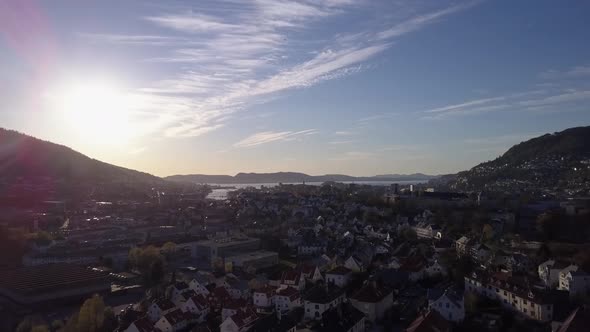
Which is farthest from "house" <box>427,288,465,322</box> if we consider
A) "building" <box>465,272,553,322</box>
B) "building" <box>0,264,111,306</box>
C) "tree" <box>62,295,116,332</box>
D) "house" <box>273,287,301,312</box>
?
"building" <box>0,264,111,306</box>

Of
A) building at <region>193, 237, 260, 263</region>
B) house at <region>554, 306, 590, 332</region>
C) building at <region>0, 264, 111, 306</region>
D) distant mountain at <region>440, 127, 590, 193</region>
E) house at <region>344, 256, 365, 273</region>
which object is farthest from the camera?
distant mountain at <region>440, 127, 590, 193</region>

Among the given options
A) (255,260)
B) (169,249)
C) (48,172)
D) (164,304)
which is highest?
(48,172)

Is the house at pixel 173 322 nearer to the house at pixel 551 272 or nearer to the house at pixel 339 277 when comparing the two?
the house at pixel 339 277

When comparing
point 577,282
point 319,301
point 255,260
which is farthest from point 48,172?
point 577,282

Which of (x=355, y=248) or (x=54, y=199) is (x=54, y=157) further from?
(x=355, y=248)

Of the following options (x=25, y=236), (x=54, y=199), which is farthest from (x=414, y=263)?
(x=54, y=199)

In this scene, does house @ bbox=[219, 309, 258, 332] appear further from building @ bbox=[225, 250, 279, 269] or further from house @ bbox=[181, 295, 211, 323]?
building @ bbox=[225, 250, 279, 269]

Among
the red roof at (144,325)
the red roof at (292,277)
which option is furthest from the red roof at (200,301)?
the red roof at (292,277)

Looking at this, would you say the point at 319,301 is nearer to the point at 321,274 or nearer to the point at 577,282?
the point at 321,274
